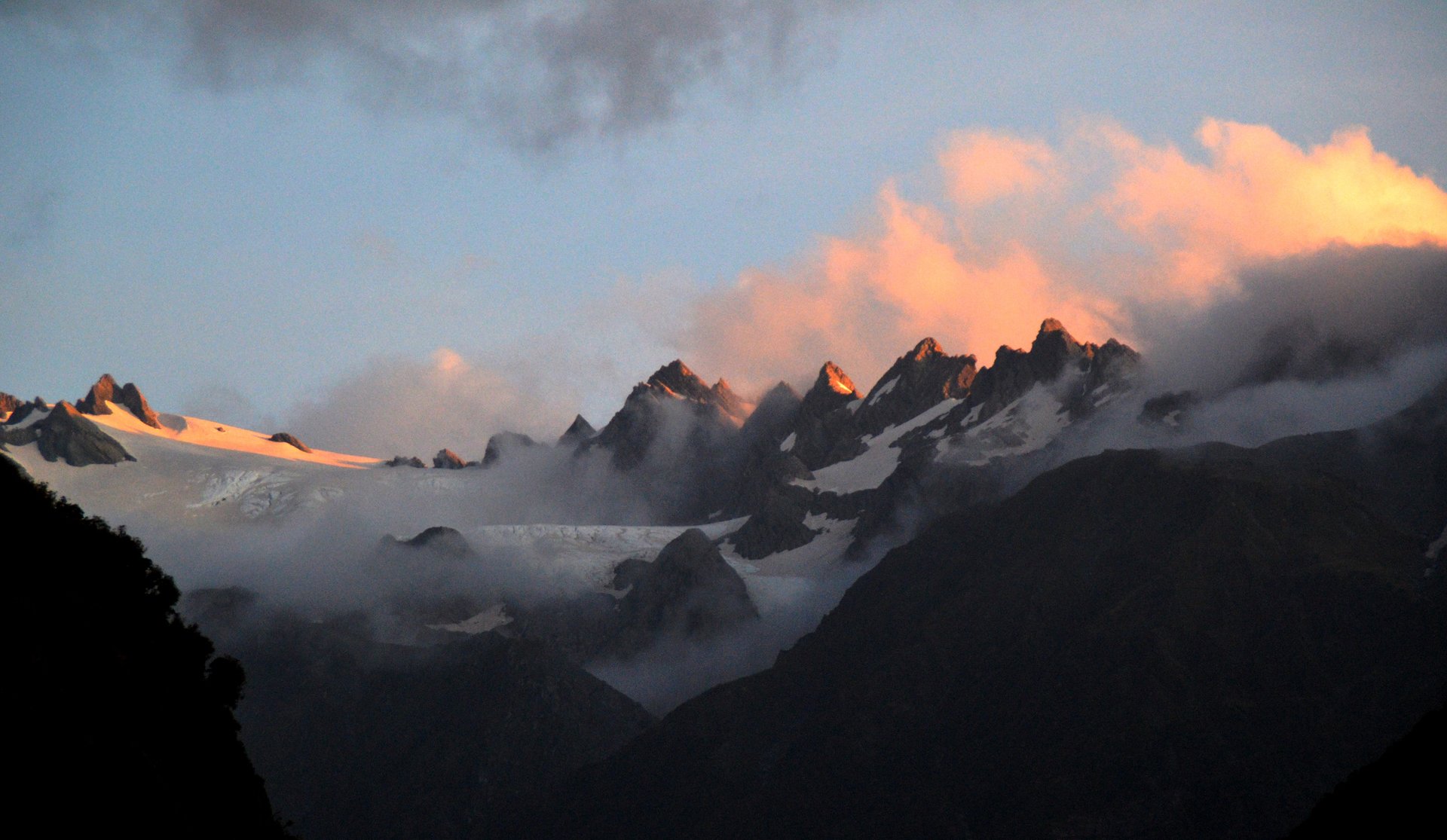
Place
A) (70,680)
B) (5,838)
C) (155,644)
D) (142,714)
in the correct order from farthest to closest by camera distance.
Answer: (155,644)
(142,714)
(70,680)
(5,838)

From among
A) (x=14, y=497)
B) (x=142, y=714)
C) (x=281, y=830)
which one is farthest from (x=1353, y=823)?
(x=14, y=497)

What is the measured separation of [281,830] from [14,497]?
22.0m

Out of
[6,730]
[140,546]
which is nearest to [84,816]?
[6,730]

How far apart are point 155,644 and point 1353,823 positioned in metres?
72.2

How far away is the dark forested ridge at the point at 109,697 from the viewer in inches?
2822

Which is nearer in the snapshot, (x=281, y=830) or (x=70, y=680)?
(x=70, y=680)

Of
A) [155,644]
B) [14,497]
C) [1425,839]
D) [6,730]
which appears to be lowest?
[1425,839]

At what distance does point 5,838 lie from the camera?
65.6 m

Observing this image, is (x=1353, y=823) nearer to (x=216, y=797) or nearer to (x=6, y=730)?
(x=216, y=797)

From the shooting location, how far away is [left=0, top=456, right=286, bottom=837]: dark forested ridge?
235 ft

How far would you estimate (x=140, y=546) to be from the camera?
96750 millimetres

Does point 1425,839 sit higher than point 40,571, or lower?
lower

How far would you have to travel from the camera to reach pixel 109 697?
79500 mm

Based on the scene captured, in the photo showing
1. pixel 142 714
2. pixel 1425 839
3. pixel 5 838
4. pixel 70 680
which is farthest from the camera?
pixel 1425 839
